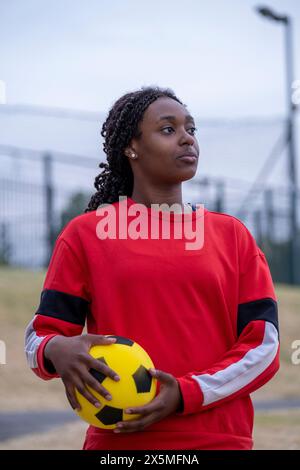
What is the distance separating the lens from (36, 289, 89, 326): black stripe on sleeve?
11.6 feet

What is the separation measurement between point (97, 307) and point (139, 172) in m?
0.63

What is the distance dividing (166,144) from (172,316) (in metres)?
0.69

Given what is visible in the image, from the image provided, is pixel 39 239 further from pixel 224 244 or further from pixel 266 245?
pixel 224 244

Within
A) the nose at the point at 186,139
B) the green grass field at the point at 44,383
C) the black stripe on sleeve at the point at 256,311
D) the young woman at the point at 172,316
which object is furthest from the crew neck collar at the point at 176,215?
the green grass field at the point at 44,383

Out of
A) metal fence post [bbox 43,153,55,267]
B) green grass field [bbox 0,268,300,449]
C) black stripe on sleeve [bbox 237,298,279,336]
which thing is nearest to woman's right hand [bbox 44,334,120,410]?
black stripe on sleeve [bbox 237,298,279,336]

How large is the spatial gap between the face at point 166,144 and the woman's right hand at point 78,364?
0.76 m

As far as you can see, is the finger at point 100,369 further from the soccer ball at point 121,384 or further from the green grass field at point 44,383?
the green grass field at point 44,383

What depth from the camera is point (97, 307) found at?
11.5 feet

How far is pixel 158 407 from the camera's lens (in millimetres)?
3240

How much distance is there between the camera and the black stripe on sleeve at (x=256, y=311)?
350 cm

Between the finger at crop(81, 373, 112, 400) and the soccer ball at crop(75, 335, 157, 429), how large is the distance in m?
0.02

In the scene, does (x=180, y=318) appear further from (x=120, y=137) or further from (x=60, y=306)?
(x=120, y=137)

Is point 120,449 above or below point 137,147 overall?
below
